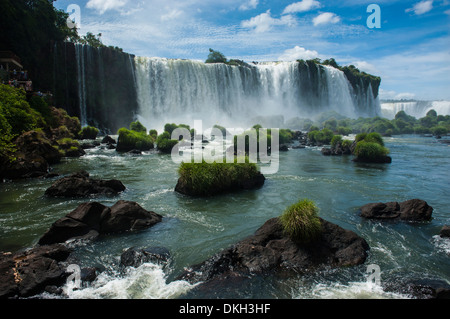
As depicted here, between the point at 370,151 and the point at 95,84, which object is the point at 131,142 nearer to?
the point at 370,151

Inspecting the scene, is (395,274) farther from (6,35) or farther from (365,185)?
(6,35)

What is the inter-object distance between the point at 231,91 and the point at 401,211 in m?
49.0

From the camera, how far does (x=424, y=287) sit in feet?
19.7

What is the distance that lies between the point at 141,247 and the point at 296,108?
227ft

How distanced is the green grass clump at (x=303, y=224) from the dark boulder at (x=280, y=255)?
0.16 m

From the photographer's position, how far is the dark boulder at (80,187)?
12695 millimetres

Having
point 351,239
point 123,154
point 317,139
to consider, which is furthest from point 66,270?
Answer: point 317,139

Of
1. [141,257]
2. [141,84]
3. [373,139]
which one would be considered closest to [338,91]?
[141,84]

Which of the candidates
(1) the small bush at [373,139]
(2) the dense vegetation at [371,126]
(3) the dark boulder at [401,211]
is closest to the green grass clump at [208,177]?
(3) the dark boulder at [401,211]

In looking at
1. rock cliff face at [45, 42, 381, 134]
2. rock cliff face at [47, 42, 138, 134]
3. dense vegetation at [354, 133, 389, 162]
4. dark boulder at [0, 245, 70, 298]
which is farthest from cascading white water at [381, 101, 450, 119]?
dark boulder at [0, 245, 70, 298]

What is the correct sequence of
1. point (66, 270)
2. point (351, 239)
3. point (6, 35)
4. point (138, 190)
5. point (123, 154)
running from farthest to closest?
point (6, 35) → point (123, 154) → point (138, 190) → point (351, 239) → point (66, 270)

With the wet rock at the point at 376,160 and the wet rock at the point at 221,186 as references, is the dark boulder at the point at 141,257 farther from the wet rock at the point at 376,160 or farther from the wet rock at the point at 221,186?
the wet rock at the point at 376,160

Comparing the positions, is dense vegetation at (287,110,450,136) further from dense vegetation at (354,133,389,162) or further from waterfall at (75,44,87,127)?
waterfall at (75,44,87,127)

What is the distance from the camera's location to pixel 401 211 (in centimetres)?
1052
